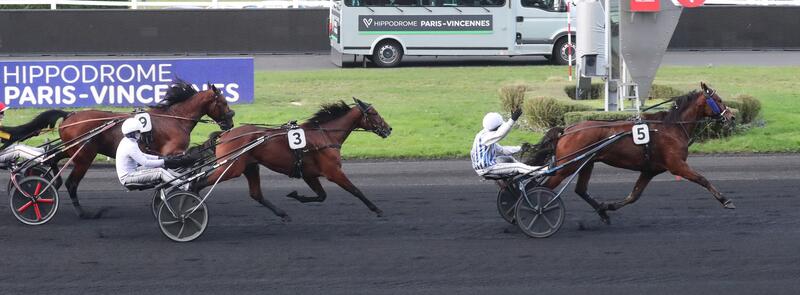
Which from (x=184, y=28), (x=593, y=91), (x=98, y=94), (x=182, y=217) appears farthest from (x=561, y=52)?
(x=182, y=217)

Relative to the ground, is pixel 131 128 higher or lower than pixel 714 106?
lower

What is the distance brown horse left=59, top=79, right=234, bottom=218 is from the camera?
11.1m

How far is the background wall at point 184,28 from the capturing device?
27078 millimetres

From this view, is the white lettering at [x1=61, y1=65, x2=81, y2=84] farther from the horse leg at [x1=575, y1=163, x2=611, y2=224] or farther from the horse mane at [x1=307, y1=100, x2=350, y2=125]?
the horse leg at [x1=575, y1=163, x2=611, y2=224]

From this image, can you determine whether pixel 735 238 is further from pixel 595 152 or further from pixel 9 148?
pixel 9 148

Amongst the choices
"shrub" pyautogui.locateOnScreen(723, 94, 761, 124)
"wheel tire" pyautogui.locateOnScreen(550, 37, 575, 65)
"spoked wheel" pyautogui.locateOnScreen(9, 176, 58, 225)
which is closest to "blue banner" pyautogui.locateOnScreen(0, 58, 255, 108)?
"spoked wheel" pyautogui.locateOnScreen(9, 176, 58, 225)

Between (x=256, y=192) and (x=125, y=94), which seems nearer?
(x=256, y=192)

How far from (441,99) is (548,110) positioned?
4.41m

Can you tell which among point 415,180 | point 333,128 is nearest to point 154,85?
point 415,180

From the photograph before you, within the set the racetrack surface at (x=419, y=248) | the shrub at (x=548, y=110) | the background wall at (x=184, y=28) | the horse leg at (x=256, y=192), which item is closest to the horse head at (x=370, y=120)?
the racetrack surface at (x=419, y=248)

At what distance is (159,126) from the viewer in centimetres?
1117

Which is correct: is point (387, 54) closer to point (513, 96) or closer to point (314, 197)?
point (513, 96)

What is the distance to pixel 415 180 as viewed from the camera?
13.3 meters

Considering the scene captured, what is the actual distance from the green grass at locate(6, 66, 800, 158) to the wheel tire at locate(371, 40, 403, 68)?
2.13 feet
